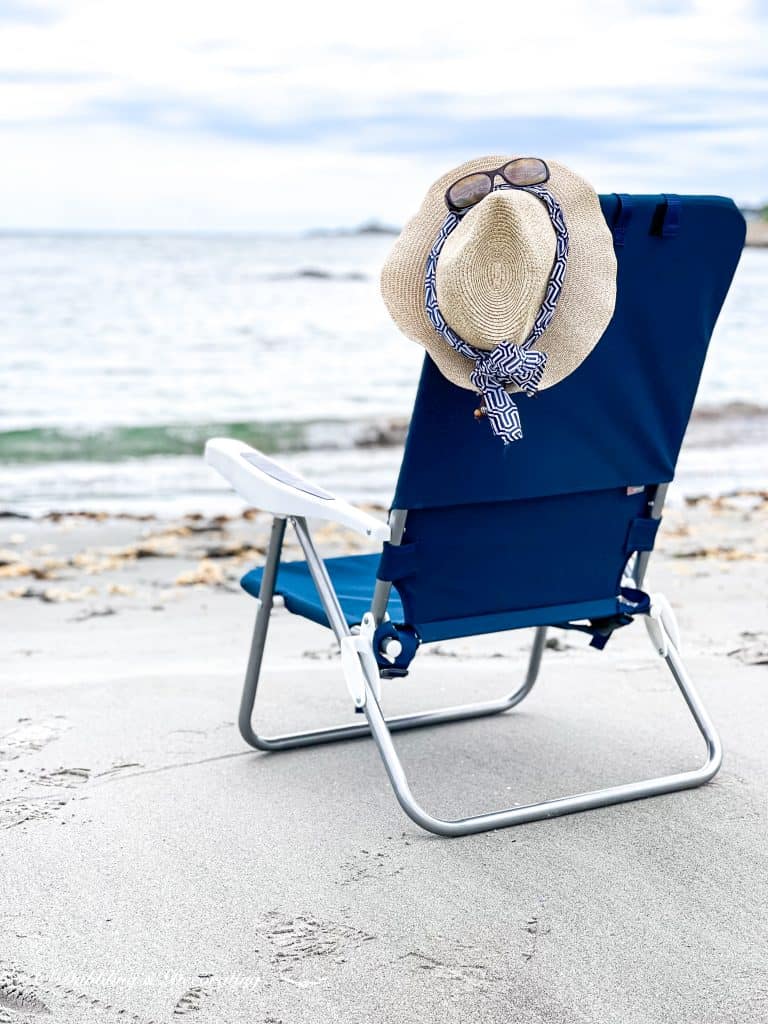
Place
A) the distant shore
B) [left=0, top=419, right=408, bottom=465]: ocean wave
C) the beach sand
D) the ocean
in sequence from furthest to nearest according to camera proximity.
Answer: the distant shore → [left=0, top=419, right=408, bottom=465]: ocean wave → the ocean → the beach sand

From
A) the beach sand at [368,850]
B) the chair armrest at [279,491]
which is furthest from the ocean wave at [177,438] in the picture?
the chair armrest at [279,491]

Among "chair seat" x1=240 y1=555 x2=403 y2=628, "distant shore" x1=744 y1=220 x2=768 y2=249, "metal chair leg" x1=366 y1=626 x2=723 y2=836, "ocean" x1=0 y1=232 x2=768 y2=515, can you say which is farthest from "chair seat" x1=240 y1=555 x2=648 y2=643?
"distant shore" x1=744 y1=220 x2=768 y2=249

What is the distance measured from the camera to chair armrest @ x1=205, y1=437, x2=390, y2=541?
2.38m

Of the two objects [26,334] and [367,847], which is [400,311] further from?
[26,334]

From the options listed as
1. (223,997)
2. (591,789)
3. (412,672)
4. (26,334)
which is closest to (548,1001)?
(223,997)

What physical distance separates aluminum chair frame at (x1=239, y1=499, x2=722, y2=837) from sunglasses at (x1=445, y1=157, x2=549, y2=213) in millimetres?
594

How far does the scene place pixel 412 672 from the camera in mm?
3611

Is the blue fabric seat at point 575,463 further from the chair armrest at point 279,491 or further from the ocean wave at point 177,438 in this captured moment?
the ocean wave at point 177,438

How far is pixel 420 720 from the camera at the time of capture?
311cm

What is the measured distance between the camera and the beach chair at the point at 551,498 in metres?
2.36

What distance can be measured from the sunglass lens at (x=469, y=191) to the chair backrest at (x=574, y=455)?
0.76ft

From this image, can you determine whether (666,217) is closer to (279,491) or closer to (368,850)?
(279,491)

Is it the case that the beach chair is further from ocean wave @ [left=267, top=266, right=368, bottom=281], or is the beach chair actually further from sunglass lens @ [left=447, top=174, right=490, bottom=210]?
ocean wave @ [left=267, top=266, right=368, bottom=281]

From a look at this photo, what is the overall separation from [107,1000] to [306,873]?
51 centimetres
